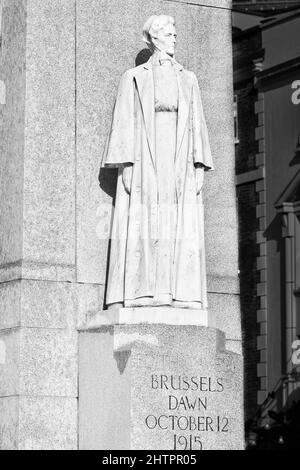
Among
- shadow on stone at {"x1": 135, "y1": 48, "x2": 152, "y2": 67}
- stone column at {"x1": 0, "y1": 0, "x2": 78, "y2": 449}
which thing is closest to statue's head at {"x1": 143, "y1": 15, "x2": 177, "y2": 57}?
shadow on stone at {"x1": 135, "y1": 48, "x2": 152, "y2": 67}

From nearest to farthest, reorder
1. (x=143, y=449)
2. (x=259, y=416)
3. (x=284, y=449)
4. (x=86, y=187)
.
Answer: (x=143, y=449) → (x=86, y=187) → (x=284, y=449) → (x=259, y=416)

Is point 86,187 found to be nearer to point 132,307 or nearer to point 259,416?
point 132,307

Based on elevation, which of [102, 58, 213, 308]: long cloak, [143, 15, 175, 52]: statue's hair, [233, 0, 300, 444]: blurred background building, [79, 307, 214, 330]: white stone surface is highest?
[233, 0, 300, 444]: blurred background building

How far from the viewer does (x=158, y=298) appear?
59.9ft

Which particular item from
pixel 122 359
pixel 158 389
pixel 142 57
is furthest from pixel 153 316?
pixel 142 57

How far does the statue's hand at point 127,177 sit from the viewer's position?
61.1 ft

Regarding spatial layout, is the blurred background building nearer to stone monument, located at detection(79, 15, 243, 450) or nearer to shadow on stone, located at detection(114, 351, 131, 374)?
stone monument, located at detection(79, 15, 243, 450)

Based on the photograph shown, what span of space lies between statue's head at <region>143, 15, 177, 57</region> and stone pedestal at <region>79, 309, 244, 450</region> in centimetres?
295

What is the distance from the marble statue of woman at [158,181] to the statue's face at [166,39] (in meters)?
0.01

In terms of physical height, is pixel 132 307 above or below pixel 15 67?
below

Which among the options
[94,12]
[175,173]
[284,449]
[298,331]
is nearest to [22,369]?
[175,173]

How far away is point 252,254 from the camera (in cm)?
4709

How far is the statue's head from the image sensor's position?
62.0 ft

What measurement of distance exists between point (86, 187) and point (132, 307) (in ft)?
4.78
